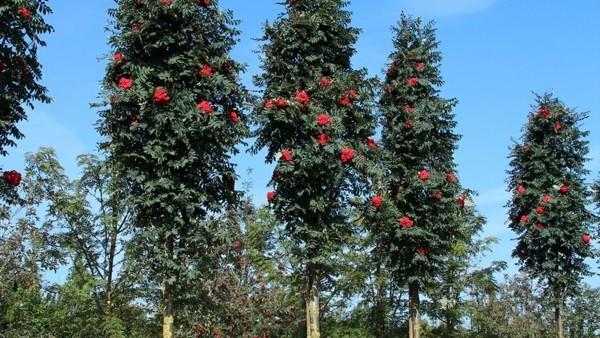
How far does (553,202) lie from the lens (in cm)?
2242

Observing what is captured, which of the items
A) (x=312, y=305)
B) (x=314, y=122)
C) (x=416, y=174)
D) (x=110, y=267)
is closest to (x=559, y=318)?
(x=416, y=174)

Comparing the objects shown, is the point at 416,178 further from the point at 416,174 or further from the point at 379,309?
the point at 379,309

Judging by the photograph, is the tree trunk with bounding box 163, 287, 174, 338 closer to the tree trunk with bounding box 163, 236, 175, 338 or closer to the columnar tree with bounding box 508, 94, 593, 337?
the tree trunk with bounding box 163, 236, 175, 338

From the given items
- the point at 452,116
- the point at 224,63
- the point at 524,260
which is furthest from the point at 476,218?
the point at 224,63

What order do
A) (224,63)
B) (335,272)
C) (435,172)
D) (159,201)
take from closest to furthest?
1. (159,201)
2. (224,63)
3. (335,272)
4. (435,172)

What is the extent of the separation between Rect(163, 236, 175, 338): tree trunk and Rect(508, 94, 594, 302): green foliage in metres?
15.4

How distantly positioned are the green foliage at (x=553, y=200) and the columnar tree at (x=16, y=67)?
1746 centimetres

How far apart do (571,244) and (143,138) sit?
1673 cm

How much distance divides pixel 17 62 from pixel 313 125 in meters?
6.00

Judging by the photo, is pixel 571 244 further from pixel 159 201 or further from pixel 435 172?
pixel 159 201

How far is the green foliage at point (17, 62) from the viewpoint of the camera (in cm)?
1153

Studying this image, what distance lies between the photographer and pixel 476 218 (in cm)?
2964

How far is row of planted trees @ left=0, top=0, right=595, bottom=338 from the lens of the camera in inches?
453

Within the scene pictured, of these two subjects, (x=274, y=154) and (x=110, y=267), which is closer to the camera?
(x=274, y=154)
